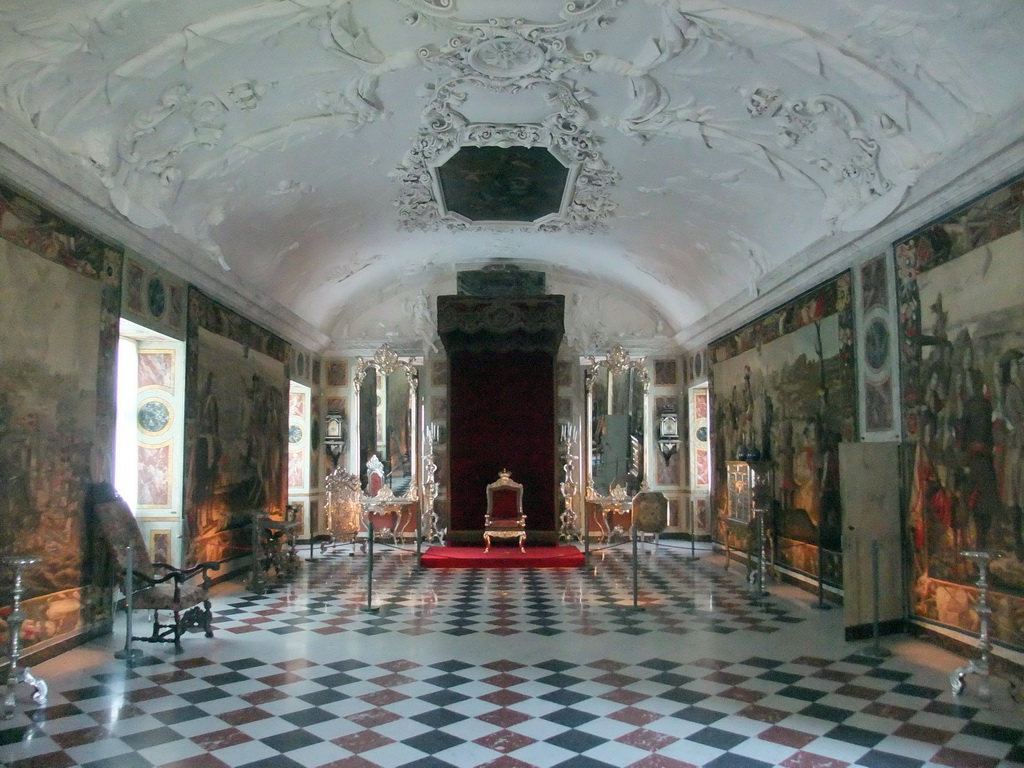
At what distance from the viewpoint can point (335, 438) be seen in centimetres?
1806

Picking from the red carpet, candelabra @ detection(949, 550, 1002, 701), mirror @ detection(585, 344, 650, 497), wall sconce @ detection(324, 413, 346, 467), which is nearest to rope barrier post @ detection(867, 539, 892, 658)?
candelabra @ detection(949, 550, 1002, 701)

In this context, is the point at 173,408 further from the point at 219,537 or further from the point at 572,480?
the point at 572,480

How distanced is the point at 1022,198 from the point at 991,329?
45.2 inches

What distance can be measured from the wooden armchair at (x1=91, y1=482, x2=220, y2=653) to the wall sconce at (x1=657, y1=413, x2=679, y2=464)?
11670mm

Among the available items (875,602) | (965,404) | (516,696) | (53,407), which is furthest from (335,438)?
(965,404)

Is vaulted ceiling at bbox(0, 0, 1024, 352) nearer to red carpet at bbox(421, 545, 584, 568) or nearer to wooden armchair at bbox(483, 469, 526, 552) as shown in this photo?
wooden armchair at bbox(483, 469, 526, 552)

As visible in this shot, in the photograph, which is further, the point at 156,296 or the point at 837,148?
the point at 156,296

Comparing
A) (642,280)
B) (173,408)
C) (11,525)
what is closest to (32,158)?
(11,525)

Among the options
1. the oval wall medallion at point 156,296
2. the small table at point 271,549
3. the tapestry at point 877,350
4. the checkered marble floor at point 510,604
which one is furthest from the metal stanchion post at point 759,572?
the oval wall medallion at point 156,296

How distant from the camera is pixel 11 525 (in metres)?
6.85

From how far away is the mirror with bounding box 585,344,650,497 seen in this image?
1756 centimetres

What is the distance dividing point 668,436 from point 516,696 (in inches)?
490

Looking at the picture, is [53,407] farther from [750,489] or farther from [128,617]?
[750,489]

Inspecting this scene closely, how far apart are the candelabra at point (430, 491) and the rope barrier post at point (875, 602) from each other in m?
10.2
